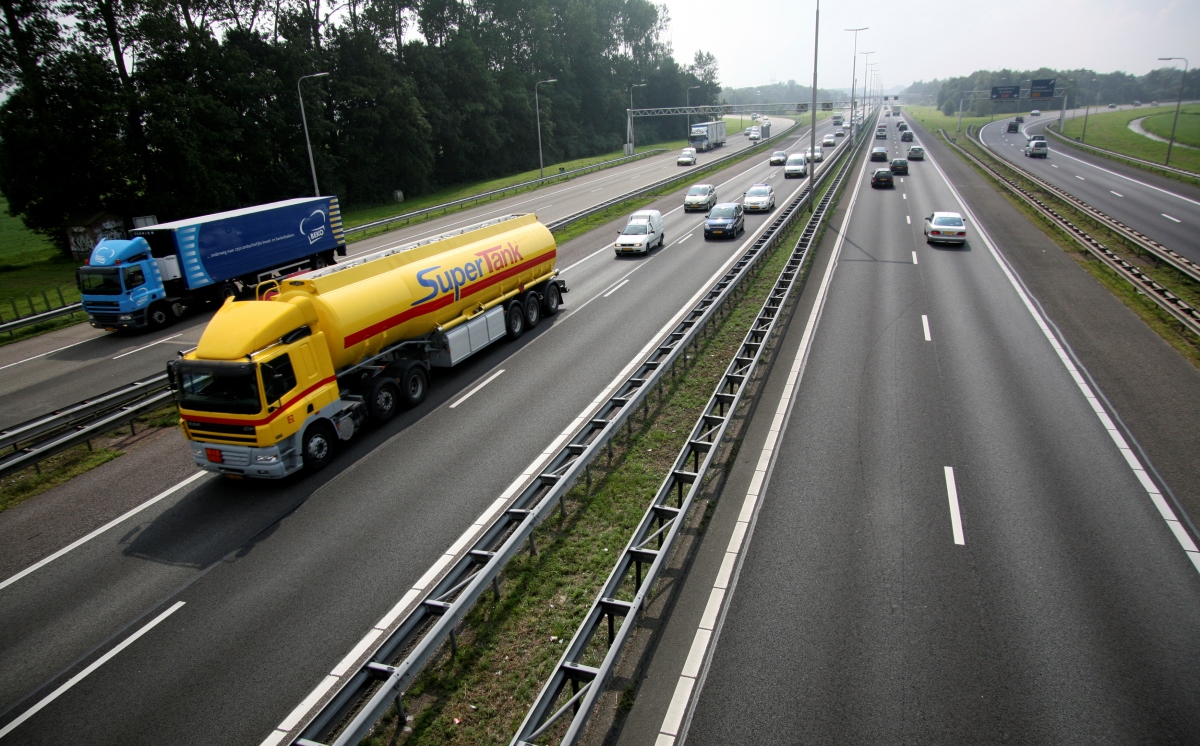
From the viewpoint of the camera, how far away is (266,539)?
38.0ft

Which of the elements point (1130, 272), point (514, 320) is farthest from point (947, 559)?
point (1130, 272)

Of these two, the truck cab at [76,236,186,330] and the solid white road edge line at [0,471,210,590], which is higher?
the truck cab at [76,236,186,330]

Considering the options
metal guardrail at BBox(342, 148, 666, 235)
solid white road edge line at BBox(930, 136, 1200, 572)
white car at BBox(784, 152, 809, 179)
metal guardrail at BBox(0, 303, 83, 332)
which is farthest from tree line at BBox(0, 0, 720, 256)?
solid white road edge line at BBox(930, 136, 1200, 572)

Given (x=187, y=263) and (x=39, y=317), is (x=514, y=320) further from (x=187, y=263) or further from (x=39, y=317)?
(x=39, y=317)

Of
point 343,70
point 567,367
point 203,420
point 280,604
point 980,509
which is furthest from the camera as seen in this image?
point 343,70

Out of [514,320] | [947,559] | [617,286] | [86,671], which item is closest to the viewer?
[86,671]

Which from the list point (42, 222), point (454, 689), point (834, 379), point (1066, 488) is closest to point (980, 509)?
point (1066, 488)

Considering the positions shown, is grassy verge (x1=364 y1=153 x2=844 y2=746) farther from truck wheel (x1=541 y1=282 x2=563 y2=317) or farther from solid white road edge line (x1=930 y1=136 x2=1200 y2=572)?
truck wheel (x1=541 y1=282 x2=563 y2=317)

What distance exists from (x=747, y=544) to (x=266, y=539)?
8.14 metres

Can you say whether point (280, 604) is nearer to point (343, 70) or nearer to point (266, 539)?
point (266, 539)

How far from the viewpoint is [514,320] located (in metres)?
21.3

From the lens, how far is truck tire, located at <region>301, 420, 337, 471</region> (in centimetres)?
1357

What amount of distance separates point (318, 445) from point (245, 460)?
4.92 feet

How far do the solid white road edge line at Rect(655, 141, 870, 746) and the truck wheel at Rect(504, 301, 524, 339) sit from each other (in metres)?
8.75
